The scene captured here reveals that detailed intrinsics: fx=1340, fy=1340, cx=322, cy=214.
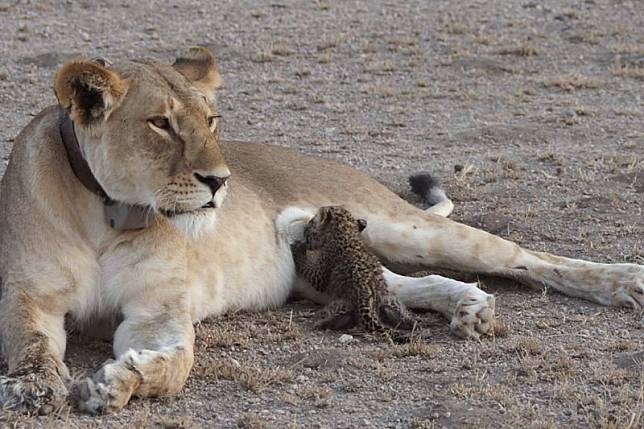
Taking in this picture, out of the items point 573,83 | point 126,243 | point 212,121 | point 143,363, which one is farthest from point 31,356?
point 573,83

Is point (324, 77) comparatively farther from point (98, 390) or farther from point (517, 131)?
point (98, 390)

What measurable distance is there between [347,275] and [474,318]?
496 mm

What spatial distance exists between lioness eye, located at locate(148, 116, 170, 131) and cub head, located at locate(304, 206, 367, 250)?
106 centimetres

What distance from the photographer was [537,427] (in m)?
3.69

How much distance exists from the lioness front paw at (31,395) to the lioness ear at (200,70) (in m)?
1.22

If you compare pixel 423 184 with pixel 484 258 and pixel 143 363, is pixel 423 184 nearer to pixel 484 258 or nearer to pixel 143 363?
pixel 484 258

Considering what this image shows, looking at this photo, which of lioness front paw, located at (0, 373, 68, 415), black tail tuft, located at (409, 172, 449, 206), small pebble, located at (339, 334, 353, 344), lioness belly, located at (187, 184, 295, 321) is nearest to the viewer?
lioness front paw, located at (0, 373, 68, 415)

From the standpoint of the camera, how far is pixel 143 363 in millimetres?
3877

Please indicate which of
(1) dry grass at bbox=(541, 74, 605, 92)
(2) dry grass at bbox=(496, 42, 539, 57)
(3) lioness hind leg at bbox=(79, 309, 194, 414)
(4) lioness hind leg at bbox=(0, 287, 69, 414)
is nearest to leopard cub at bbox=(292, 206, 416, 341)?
(3) lioness hind leg at bbox=(79, 309, 194, 414)

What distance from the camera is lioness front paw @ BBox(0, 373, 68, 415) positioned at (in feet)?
12.1

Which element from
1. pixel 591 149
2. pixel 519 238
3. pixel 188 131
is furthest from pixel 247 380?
pixel 591 149

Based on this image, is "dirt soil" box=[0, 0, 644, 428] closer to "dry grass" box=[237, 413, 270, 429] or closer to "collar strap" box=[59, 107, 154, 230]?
"dry grass" box=[237, 413, 270, 429]

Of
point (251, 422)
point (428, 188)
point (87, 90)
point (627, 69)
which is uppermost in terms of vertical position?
point (87, 90)

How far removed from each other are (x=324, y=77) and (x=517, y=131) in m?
1.79
